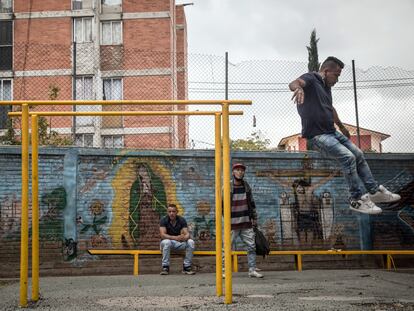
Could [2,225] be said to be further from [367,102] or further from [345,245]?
[367,102]

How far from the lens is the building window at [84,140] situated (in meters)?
11.4

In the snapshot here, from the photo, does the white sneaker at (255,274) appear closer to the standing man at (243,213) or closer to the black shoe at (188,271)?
the standing man at (243,213)

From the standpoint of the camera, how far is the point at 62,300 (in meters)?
5.67

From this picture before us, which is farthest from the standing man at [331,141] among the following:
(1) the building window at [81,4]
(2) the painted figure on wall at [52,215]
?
(1) the building window at [81,4]

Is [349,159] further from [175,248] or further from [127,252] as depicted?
[127,252]

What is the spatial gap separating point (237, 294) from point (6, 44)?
20467mm

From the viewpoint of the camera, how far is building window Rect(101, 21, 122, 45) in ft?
77.4

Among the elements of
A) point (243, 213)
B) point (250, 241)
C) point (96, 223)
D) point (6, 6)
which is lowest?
point (250, 241)

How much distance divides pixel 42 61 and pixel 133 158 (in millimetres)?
11506

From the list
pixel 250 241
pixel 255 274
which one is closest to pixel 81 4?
pixel 250 241

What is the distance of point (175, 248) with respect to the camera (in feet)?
29.4

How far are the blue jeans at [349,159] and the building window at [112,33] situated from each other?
20361mm

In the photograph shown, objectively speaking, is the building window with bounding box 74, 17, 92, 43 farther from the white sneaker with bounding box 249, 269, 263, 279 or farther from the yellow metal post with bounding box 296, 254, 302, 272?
the white sneaker with bounding box 249, 269, 263, 279

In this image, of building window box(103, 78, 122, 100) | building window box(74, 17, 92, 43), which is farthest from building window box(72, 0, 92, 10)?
building window box(103, 78, 122, 100)
